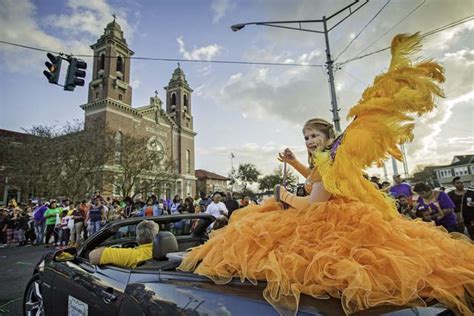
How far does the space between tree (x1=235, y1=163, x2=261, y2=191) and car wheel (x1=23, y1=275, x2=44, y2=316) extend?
53.7 metres

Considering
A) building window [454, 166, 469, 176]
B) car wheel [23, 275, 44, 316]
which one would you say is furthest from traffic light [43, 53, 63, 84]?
building window [454, 166, 469, 176]

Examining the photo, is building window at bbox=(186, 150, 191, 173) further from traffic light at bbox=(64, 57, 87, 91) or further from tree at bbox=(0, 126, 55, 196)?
traffic light at bbox=(64, 57, 87, 91)

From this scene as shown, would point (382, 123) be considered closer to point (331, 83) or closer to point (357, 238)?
point (357, 238)

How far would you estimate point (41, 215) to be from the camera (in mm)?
12656

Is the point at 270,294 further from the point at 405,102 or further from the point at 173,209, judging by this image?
Answer: the point at 173,209

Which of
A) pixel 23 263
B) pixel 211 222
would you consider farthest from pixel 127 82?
pixel 211 222

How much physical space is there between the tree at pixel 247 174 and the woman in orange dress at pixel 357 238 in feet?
181

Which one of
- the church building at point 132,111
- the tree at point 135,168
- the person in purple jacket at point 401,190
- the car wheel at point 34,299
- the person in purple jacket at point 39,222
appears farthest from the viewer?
the church building at point 132,111

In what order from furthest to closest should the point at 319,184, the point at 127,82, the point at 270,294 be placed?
the point at 127,82 < the point at 319,184 < the point at 270,294

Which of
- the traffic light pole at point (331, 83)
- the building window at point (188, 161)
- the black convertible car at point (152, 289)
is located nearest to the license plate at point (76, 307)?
the black convertible car at point (152, 289)

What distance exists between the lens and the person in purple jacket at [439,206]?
5.13 metres

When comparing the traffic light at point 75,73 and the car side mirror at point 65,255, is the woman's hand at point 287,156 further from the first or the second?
the traffic light at point 75,73

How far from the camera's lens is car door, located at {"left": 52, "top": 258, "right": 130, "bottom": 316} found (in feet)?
6.43

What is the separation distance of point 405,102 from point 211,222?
2.43 m
